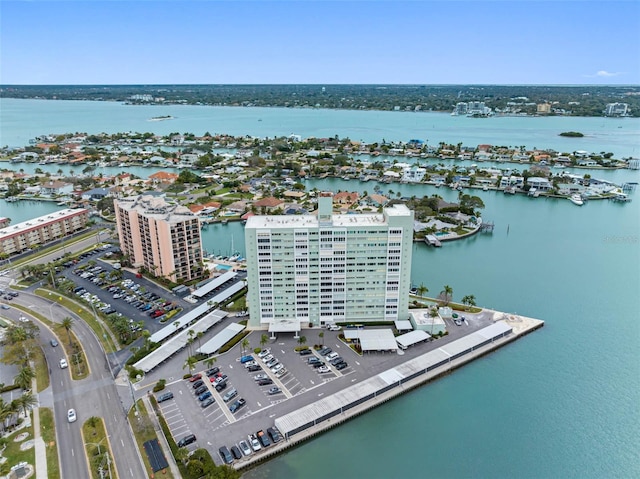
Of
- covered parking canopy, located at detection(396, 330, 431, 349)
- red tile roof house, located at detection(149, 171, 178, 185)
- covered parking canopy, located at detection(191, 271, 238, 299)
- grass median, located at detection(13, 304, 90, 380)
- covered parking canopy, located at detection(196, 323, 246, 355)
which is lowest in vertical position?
grass median, located at detection(13, 304, 90, 380)

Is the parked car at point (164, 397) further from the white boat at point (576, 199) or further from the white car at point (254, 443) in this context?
the white boat at point (576, 199)

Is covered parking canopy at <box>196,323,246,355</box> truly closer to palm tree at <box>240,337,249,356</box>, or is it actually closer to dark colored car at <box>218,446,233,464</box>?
palm tree at <box>240,337,249,356</box>

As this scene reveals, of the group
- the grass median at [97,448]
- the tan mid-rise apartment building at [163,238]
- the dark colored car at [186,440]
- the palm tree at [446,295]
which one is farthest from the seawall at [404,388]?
the tan mid-rise apartment building at [163,238]

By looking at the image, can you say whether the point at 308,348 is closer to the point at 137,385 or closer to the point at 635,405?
the point at 137,385

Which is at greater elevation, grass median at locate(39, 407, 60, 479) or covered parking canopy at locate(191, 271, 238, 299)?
covered parking canopy at locate(191, 271, 238, 299)

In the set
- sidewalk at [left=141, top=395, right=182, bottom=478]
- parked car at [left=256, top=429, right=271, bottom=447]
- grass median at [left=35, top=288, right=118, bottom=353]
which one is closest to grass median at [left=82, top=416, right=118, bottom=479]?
sidewalk at [left=141, top=395, right=182, bottom=478]

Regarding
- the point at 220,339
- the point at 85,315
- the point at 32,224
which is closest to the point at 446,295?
the point at 220,339
